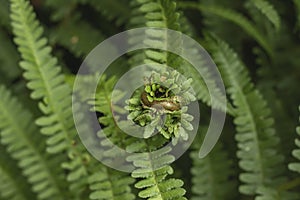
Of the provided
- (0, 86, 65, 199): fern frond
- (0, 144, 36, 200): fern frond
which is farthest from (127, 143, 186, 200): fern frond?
(0, 144, 36, 200): fern frond

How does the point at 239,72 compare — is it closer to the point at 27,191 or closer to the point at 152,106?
the point at 152,106

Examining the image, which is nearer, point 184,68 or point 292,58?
point 184,68

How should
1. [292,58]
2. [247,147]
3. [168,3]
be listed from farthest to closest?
[292,58], [247,147], [168,3]

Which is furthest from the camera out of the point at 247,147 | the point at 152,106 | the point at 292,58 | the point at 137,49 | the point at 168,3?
the point at 292,58

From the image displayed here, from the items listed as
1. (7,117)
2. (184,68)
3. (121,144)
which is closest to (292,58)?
(184,68)

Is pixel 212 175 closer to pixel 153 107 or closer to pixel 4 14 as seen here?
pixel 153 107

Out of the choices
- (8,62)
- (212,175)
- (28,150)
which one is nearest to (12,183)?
(28,150)

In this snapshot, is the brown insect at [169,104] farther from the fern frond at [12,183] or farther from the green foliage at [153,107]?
the fern frond at [12,183]
